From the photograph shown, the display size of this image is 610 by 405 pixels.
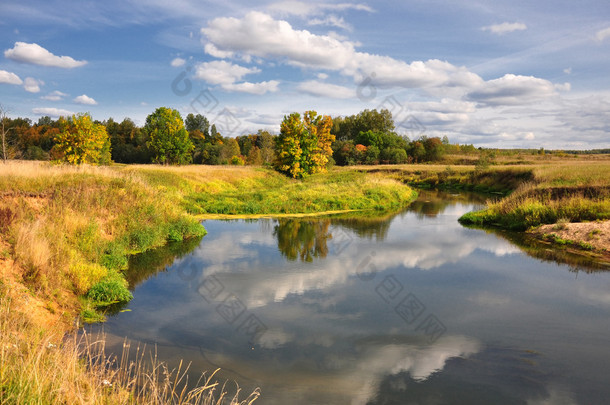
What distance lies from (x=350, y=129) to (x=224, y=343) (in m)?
123

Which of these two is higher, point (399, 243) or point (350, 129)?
point (350, 129)

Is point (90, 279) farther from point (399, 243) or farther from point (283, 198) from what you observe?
point (283, 198)

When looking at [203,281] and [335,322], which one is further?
[203,281]

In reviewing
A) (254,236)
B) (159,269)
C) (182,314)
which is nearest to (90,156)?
(254,236)

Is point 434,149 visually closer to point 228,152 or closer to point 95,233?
point 228,152

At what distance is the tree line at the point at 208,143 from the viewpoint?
49319mm

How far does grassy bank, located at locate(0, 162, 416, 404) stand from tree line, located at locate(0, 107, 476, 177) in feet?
79.5

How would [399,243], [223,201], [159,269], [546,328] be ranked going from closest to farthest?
[546,328], [159,269], [399,243], [223,201]

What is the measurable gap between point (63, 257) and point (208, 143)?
78789 millimetres

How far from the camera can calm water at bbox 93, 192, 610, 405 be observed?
7715mm

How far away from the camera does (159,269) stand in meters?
14.9

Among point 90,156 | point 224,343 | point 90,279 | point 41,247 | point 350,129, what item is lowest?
point 224,343

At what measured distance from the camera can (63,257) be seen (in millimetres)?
11273

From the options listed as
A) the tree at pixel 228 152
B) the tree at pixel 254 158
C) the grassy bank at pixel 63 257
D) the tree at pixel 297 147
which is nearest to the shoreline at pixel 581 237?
the grassy bank at pixel 63 257
